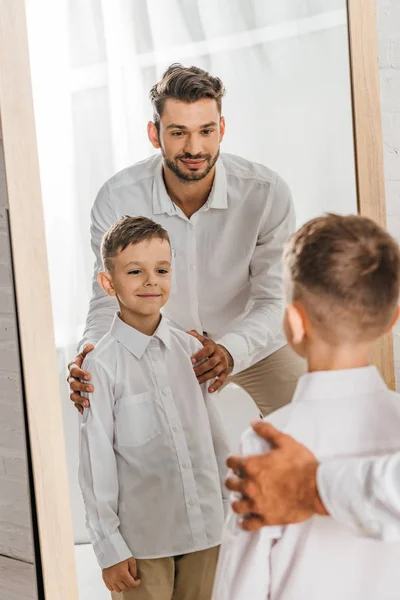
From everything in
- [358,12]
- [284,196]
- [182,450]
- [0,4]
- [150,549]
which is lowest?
[150,549]

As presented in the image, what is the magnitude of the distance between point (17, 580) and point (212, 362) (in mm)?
857

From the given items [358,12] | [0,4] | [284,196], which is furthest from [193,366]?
[0,4]

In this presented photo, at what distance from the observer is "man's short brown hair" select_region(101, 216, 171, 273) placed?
1.44 metres

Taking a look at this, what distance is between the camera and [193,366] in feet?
4.71

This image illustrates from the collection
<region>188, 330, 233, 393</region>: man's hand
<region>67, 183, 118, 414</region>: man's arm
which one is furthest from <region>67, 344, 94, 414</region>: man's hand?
<region>188, 330, 233, 393</region>: man's hand

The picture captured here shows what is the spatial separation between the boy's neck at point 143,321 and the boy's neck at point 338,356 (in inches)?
14.6

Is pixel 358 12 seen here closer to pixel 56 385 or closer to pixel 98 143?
pixel 98 143

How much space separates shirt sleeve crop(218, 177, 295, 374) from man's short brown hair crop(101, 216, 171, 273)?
17 centimetres

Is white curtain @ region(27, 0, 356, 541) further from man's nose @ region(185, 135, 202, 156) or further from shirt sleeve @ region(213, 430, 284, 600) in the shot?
shirt sleeve @ region(213, 430, 284, 600)

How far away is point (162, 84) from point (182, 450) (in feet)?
2.17

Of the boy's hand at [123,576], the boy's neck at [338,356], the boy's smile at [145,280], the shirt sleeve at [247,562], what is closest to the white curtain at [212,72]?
the boy's smile at [145,280]

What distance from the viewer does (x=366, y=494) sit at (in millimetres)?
1022

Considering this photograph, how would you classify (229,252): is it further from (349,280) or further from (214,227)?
(349,280)

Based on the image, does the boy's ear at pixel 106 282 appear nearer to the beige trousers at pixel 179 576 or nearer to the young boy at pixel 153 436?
the young boy at pixel 153 436
